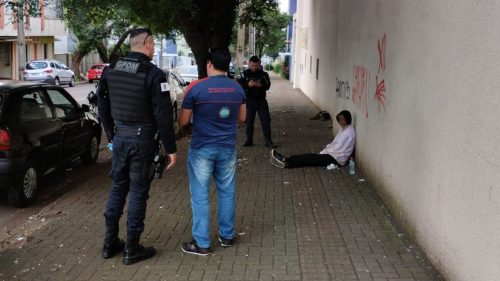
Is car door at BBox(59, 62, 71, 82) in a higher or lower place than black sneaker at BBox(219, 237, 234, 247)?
higher

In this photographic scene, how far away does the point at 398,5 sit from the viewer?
5.87m

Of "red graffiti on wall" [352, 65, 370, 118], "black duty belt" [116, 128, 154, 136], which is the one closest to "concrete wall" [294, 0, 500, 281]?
"red graffiti on wall" [352, 65, 370, 118]

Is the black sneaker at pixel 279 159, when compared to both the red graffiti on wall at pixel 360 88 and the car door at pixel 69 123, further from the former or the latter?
the car door at pixel 69 123

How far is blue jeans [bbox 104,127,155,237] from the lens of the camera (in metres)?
4.36

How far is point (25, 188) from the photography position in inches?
263

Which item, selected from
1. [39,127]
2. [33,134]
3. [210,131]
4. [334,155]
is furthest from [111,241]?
[334,155]

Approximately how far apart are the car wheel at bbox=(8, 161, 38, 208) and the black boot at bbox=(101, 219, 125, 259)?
7.72 ft

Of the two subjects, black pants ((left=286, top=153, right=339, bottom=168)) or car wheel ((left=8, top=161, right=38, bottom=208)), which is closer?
car wheel ((left=8, top=161, right=38, bottom=208))

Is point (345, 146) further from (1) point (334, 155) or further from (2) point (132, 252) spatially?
(2) point (132, 252)

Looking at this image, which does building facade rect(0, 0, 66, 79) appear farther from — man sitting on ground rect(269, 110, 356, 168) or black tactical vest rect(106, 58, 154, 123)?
black tactical vest rect(106, 58, 154, 123)

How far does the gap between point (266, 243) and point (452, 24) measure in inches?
97.7

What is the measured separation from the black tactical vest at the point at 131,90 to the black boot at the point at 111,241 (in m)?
0.92

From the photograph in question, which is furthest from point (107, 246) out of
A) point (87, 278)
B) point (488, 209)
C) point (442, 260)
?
point (488, 209)

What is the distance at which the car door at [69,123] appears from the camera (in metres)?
7.85
